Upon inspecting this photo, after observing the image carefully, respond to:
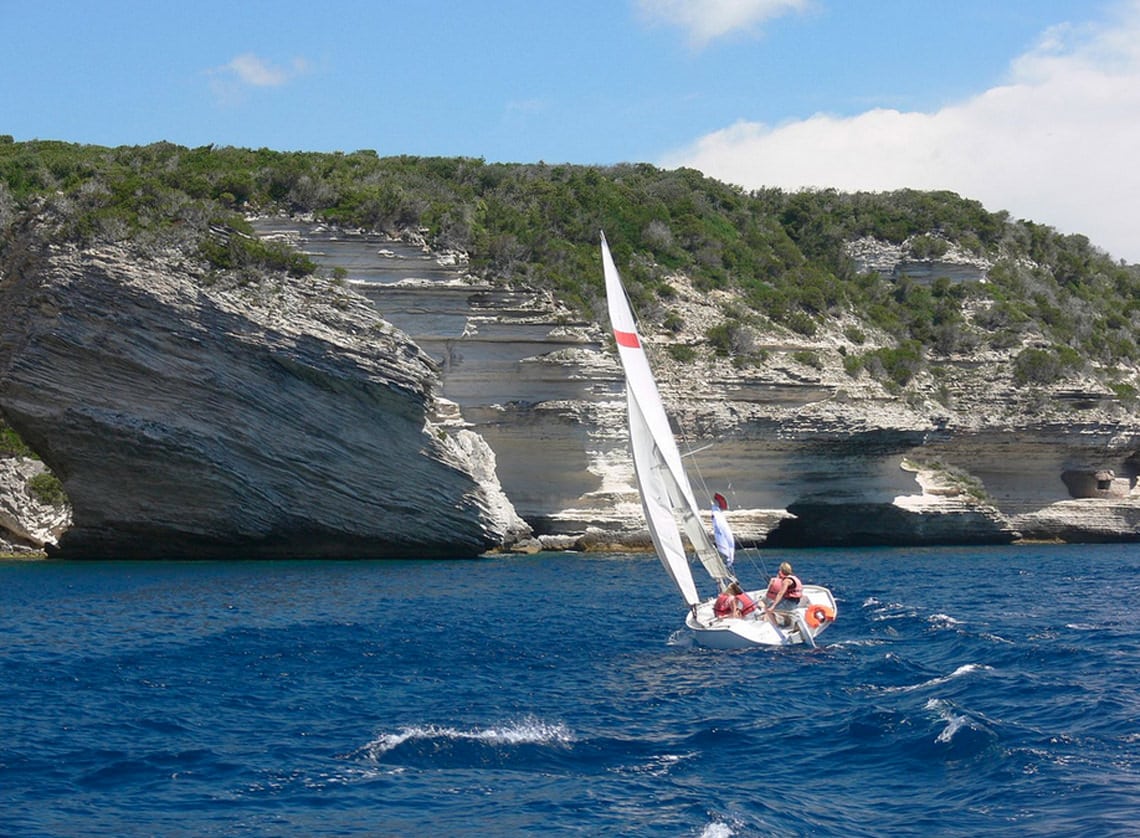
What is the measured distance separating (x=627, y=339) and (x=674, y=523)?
3.45m

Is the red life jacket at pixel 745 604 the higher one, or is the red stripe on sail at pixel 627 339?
the red stripe on sail at pixel 627 339

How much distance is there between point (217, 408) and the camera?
111 feet

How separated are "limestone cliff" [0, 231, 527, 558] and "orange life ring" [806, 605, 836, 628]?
15.7 m

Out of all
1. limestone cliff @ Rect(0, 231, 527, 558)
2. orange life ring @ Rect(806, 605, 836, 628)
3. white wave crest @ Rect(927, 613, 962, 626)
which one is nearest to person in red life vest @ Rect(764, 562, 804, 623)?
orange life ring @ Rect(806, 605, 836, 628)

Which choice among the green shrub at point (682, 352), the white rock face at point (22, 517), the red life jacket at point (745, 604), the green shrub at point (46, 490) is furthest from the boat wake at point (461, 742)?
the green shrub at point (46, 490)

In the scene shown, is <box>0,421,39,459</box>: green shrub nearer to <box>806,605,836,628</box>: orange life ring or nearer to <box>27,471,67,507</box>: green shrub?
<box>27,471,67,507</box>: green shrub

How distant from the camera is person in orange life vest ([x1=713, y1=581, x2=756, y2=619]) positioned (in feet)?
70.6

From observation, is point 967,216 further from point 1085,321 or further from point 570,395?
point 570,395

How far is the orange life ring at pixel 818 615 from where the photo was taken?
2175 cm

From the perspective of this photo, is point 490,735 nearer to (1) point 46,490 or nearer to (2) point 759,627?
(2) point 759,627

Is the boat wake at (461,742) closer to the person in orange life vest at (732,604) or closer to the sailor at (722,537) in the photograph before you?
the person in orange life vest at (732,604)

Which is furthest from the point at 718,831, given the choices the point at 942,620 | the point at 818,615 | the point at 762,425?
the point at 762,425

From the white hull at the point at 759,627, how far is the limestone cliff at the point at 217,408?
15.5 metres

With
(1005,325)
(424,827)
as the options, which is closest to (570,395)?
(1005,325)
